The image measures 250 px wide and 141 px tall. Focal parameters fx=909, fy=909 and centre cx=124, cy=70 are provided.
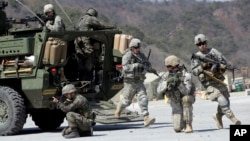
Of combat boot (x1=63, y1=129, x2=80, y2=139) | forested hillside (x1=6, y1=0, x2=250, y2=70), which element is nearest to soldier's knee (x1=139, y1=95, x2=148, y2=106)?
combat boot (x1=63, y1=129, x2=80, y2=139)

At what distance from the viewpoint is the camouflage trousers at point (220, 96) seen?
1526 cm

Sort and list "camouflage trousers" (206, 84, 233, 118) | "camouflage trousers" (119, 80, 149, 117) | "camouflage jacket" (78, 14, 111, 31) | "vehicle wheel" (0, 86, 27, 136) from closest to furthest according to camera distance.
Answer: "camouflage trousers" (206, 84, 233, 118), "vehicle wheel" (0, 86, 27, 136), "camouflage trousers" (119, 80, 149, 117), "camouflage jacket" (78, 14, 111, 31)

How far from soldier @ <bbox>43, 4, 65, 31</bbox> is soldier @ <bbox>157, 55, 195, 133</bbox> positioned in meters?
3.26

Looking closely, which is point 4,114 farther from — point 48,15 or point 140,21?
point 140,21

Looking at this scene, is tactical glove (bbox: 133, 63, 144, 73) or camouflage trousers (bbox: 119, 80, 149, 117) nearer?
tactical glove (bbox: 133, 63, 144, 73)

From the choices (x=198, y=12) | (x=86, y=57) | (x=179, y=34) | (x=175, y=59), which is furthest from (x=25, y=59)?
(x=198, y=12)

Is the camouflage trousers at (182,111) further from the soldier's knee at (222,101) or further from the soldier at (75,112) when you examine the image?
the soldier at (75,112)

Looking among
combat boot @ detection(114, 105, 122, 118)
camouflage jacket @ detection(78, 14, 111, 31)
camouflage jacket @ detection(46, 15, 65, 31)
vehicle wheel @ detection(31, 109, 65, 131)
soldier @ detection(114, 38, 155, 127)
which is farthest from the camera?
vehicle wheel @ detection(31, 109, 65, 131)

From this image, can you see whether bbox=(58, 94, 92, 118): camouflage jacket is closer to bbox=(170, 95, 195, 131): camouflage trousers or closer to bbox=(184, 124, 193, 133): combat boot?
bbox=(170, 95, 195, 131): camouflage trousers

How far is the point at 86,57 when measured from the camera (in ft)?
60.0

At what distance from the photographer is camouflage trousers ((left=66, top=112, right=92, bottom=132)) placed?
50.4 ft

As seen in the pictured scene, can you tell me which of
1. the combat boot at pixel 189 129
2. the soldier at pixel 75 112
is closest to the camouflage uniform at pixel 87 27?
the soldier at pixel 75 112

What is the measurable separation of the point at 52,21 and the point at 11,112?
200 cm

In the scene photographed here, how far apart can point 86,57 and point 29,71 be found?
1.53m
